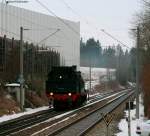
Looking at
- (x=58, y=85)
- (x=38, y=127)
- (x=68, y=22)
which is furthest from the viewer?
(x=68, y=22)

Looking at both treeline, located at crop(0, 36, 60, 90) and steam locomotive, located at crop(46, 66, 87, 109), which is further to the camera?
treeline, located at crop(0, 36, 60, 90)

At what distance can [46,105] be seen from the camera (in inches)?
2240

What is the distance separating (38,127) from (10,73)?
3004 cm

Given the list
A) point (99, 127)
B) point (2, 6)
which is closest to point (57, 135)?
point (99, 127)

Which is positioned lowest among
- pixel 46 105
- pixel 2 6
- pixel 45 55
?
pixel 46 105

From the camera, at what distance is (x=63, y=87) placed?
46.6m

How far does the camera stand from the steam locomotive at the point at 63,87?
46.1m

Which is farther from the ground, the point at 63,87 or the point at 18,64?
the point at 18,64

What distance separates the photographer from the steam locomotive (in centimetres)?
4609

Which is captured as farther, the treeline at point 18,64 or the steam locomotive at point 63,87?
the treeline at point 18,64

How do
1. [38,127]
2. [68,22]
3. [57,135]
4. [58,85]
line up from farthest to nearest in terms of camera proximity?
1. [68,22]
2. [58,85]
3. [38,127]
4. [57,135]

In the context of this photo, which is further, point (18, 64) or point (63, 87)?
point (18, 64)

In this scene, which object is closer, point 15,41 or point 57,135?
point 57,135

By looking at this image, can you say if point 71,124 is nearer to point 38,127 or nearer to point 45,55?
point 38,127
